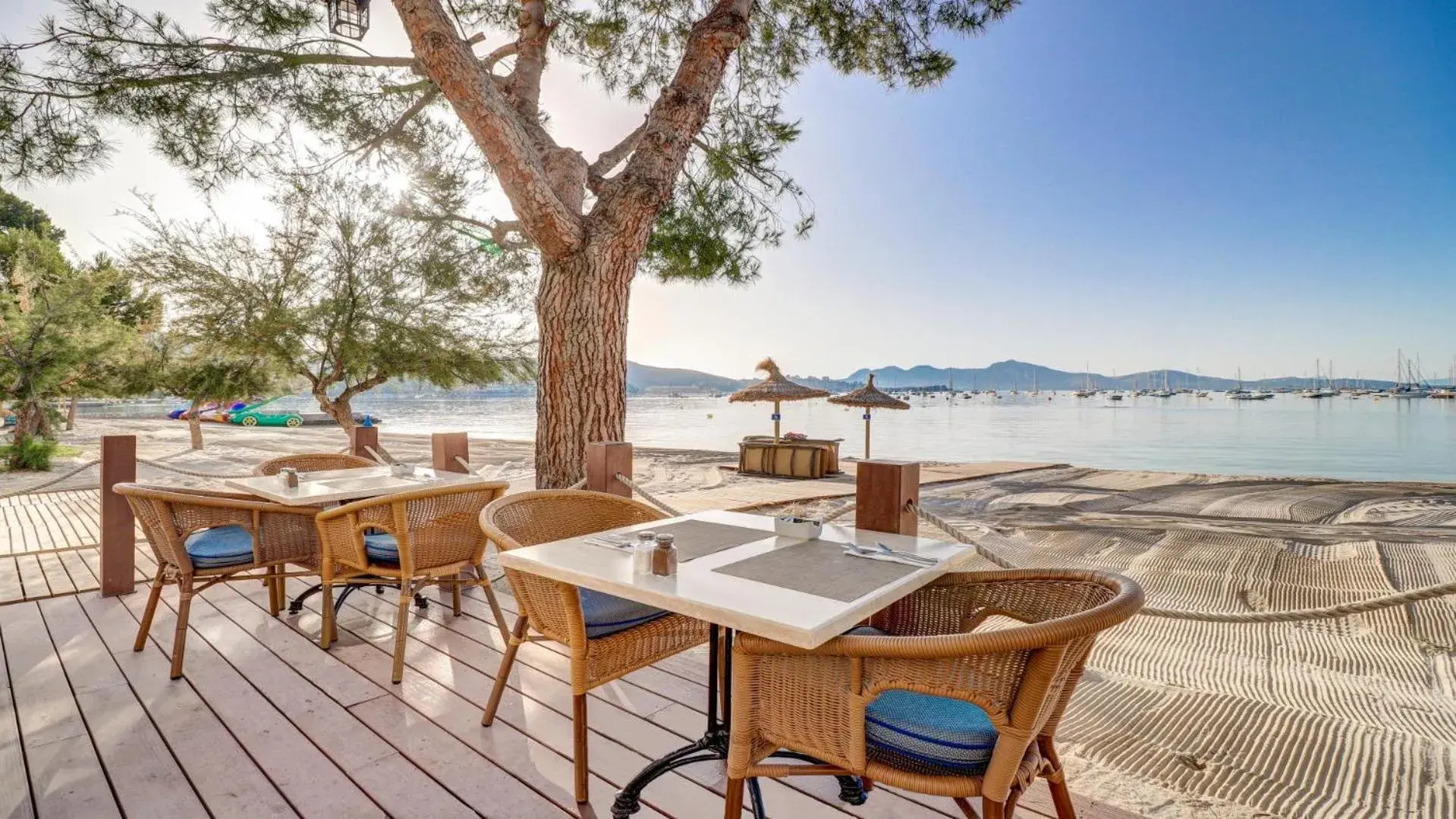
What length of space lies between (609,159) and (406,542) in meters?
3.22

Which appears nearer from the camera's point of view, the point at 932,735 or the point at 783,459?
the point at 932,735

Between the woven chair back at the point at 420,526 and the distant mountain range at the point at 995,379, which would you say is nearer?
the woven chair back at the point at 420,526

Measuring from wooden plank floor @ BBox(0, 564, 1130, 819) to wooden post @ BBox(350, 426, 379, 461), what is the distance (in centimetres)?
146

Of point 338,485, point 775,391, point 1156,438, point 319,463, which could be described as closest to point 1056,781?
point 338,485

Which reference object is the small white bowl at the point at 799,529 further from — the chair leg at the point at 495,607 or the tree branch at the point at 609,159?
the tree branch at the point at 609,159

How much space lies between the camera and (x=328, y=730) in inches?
77.1

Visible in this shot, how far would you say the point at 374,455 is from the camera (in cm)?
418

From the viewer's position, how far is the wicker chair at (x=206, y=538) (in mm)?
2453

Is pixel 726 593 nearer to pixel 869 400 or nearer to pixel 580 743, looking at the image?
pixel 580 743

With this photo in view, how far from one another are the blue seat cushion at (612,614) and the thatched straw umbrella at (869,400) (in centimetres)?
1106

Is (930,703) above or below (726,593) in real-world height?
below

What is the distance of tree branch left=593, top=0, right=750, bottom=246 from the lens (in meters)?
3.70

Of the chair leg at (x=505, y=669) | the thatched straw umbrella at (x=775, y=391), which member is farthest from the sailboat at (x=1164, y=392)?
the chair leg at (x=505, y=669)

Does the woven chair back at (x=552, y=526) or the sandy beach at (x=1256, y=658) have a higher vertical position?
the woven chair back at (x=552, y=526)
